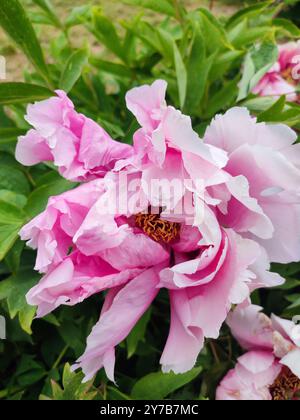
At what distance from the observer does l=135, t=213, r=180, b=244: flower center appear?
469mm

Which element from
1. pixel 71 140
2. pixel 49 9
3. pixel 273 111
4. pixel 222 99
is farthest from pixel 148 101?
pixel 49 9

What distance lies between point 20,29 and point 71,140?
0.17 metres

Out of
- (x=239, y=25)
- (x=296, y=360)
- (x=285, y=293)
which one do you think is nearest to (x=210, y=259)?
(x=296, y=360)

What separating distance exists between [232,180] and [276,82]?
0.36 m

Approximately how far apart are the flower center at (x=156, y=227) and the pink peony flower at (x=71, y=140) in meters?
0.05

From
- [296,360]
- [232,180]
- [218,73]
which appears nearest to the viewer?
[232,180]

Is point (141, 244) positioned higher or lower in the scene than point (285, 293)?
higher

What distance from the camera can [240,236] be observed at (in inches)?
17.3

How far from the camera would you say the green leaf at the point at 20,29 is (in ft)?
1.79

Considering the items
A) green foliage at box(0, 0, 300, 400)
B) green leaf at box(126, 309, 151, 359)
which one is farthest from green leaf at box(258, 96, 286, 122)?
green leaf at box(126, 309, 151, 359)

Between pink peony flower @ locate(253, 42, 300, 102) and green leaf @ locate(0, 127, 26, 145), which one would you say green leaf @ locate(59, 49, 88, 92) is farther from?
pink peony flower @ locate(253, 42, 300, 102)

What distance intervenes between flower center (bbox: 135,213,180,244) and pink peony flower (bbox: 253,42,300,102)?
1.02ft

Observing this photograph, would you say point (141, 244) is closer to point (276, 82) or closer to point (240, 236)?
point (240, 236)

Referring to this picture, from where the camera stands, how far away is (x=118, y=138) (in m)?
0.68
